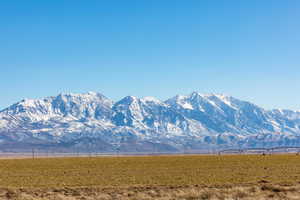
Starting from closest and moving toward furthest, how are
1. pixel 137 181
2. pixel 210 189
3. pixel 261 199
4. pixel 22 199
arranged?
pixel 261 199
pixel 22 199
pixel 210 189
pixel 137 181

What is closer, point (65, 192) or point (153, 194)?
point (153, 194)

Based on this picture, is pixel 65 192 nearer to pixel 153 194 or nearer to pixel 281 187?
pixel 153 194

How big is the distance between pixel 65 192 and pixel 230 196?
1394 centimetres

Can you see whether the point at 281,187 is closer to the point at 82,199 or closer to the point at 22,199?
the point at 82,199

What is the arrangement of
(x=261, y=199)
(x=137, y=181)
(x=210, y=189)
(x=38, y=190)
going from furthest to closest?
(x=137, y=181), (x=38, y=190), (x=210, y=189), (x=261, y=199)

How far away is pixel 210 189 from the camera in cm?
3919

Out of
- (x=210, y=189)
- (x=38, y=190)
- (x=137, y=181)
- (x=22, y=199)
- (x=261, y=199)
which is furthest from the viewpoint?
(x=137, y=181)

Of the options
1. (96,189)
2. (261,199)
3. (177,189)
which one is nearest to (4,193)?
(96,189)

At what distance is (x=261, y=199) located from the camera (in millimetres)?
33688

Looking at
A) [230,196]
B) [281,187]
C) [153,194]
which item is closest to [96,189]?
[153,194]

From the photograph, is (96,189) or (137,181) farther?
(137,181)

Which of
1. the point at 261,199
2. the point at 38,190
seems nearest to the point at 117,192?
the point at 38,190

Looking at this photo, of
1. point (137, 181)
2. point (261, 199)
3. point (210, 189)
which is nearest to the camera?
point (261, 199)

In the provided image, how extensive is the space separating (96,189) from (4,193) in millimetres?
7528
